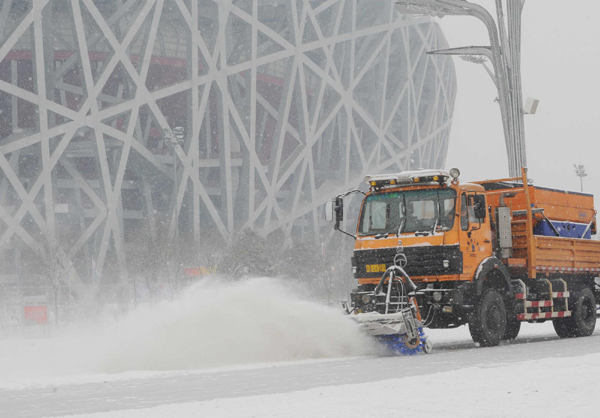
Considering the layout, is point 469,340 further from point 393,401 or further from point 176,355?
point 393,401

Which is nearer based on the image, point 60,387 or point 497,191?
point 60,387

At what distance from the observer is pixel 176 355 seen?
47.6ft

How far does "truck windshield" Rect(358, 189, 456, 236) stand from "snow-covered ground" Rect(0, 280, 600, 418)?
1.87 meters

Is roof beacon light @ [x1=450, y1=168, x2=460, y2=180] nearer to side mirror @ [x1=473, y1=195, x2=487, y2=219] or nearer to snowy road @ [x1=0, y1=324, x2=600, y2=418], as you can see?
side mirror @ [x1=473, y1=195, x2=487, y2=219]

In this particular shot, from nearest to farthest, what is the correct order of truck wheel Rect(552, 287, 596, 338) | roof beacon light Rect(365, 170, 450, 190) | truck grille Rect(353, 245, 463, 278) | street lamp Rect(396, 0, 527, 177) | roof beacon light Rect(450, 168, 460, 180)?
truck grille Rect(353, 245, 463, 278)
roof beacon light Rect(450, 168, 460, 180)
roof beacon light Rect(365, 170, 450, 190)
truck wheel Rect(552, 287, 596, 338)
street lamp Rect(396, 0, 527, 177)

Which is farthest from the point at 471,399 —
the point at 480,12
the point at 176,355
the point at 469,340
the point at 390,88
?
the point at 390,88

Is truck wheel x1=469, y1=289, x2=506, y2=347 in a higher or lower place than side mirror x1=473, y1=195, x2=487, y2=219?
lower

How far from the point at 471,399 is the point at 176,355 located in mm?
6777

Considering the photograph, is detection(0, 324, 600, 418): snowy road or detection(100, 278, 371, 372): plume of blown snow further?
detection(100, 278, 371, 372): plume of blown snow

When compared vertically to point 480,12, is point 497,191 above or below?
below

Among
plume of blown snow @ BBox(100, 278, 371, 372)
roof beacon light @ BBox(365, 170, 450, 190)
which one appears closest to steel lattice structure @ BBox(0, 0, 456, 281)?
roof beacon light @ BBox(365, 170, 450, 190)

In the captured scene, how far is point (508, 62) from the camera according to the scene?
2155 cm

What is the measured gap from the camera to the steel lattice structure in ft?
172

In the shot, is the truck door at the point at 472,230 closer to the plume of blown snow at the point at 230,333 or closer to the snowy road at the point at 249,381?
the snowy road at the point at 249,381
